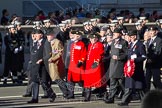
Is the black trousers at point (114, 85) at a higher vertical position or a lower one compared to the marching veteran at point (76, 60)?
lower

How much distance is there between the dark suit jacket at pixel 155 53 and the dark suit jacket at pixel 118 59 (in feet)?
2.45

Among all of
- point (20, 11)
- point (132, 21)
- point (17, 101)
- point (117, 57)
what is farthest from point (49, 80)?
point (20, 11)

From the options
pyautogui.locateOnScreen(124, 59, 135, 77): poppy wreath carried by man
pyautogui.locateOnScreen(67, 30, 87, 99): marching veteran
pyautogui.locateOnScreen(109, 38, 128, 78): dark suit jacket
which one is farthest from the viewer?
pyautogui.locateOnScreen(67, 30, 87, 99): marching veteran

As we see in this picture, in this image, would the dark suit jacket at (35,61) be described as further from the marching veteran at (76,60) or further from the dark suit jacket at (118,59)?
the dark suit jacket at (118,59)

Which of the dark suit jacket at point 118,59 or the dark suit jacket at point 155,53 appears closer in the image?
the dark suit jacket at point 118,59

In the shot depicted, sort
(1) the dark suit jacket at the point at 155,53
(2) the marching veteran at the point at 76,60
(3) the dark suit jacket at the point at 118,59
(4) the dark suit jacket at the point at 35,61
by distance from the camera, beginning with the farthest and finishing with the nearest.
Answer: (2) the marching veteran at the point at 76,60 < (1) the dark suit jacket at the point at 155,53 < (4) the dark suit jacket at the point at 35,61 < (3) the dark suit jacket at the point at 118,59

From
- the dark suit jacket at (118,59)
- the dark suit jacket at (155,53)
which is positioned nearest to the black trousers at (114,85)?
the dark suit jacket at (118,59)

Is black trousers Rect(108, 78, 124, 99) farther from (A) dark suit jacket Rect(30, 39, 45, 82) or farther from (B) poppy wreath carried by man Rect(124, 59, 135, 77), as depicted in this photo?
(A) dark suit jacket Rect(30, 39, 45, 82)

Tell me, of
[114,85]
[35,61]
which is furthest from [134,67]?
[35,61]

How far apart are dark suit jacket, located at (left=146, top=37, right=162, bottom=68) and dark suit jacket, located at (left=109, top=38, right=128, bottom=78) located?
745mm

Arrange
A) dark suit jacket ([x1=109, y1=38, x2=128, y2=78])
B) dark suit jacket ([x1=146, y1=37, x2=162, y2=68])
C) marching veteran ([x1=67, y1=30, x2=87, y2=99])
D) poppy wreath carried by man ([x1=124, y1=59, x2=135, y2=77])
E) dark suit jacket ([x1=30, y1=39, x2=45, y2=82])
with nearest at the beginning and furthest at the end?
poppy wreath carried by man ([x1=124, y1=59, x2=135, y2=77])
dark suit jacket ([x1=109, y1=38, x2=128, y2=78])
dark suit jacket ([x1=30, y1=39, x2=45, y2=82])
dark suit jacket ([x1=146, y1=37, x2=162, y2=68])
marching veteran ([x1=67, y1=30, x2=87, y2=99])

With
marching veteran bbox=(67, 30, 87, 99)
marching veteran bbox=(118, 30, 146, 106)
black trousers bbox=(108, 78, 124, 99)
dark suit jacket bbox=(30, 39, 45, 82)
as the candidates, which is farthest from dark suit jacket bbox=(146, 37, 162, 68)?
dark suit jacket bbox=(30, 39, 45, 82)

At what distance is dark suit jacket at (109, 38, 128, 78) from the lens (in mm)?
10922

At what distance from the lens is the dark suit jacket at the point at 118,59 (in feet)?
35.8
